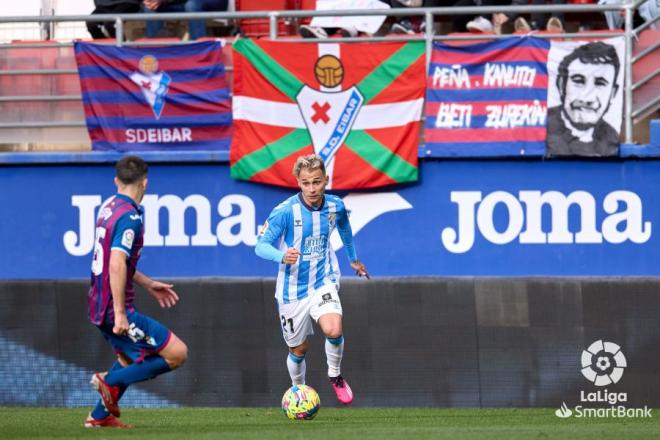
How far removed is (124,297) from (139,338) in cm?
37

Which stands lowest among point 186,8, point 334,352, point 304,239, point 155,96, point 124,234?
point 334,352

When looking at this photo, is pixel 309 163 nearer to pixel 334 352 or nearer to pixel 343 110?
pixel 334 352

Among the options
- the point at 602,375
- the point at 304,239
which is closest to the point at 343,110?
the point at 304,239

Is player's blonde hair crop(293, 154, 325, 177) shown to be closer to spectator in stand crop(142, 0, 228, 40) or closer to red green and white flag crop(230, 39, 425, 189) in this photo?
red green and white flag crop(230, 39, 425, 189)

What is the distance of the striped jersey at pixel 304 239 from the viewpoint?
11211 millimetres

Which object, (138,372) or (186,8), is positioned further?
(186,8)

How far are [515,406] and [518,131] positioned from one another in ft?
9.44

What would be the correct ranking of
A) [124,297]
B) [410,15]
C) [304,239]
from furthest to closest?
[410,15]
[304,239]
[124,297]

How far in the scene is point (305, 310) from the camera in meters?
11.4

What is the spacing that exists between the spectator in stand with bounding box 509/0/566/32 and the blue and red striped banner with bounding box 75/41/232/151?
A: 333cm

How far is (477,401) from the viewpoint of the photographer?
43.1 feet

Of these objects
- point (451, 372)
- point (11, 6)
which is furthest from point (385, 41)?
point (11, 6)

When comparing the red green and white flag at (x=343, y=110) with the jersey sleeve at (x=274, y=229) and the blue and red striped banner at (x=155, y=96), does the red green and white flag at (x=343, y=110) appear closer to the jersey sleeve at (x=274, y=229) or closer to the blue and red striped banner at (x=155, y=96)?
the blue and red striped banner at (x=155, y=96)

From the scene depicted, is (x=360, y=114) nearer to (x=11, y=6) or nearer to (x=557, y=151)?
(x=557, y=151)
